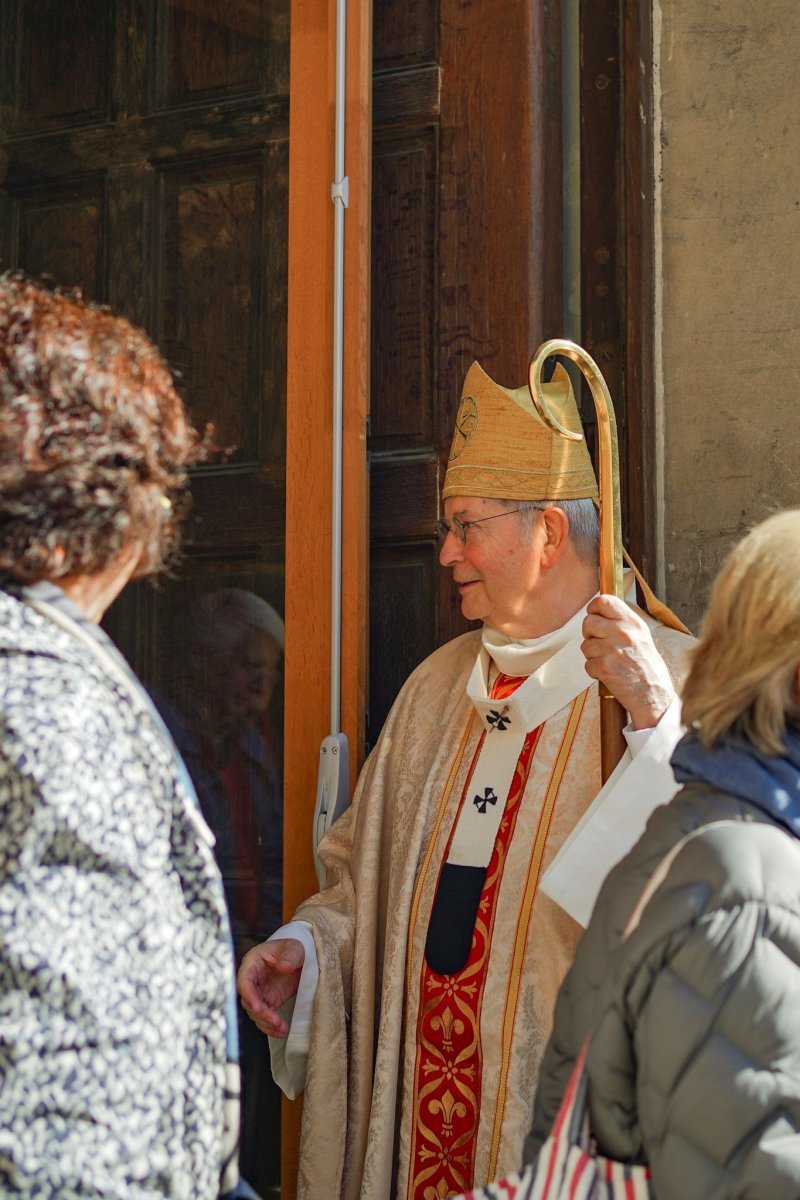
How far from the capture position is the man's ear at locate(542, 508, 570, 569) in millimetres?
3379

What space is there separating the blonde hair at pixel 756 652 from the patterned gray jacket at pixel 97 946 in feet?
2.17

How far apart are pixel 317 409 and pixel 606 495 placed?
1.00 metres

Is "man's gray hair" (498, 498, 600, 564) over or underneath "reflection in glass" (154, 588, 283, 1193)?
over

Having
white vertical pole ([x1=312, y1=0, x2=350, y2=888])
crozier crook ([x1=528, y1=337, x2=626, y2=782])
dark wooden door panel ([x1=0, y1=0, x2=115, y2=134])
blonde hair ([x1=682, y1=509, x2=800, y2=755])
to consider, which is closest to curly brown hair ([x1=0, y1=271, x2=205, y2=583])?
blonde hair ([x1=682, y1=509, x2=800, y2=755])

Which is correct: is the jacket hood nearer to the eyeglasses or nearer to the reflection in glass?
the eyeglasses

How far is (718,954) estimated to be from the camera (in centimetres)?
175

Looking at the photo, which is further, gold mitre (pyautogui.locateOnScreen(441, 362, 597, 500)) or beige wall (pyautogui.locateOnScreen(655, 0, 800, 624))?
beige wall (pyautogui.locateOnScreen(655, 0, 800, 624))

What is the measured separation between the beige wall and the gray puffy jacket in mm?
1934

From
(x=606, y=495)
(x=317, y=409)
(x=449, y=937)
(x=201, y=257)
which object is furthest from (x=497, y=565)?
(x=201, y=257)

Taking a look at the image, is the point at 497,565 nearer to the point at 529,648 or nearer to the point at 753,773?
the point at 529,648

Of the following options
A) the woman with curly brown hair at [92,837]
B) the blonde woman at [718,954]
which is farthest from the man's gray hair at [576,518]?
the woman with curly brown hair at [92,837]

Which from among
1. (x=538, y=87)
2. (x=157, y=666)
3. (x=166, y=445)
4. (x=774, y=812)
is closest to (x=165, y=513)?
(x=166, y=445)

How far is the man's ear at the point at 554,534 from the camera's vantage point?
133 inches

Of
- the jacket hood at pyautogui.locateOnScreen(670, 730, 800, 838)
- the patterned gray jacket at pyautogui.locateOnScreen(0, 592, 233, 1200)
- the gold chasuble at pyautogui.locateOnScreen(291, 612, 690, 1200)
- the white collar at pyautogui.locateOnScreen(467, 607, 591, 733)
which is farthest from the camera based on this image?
the white collar at pyautogui.locateOnScreen(467, 607, 591, 733)
